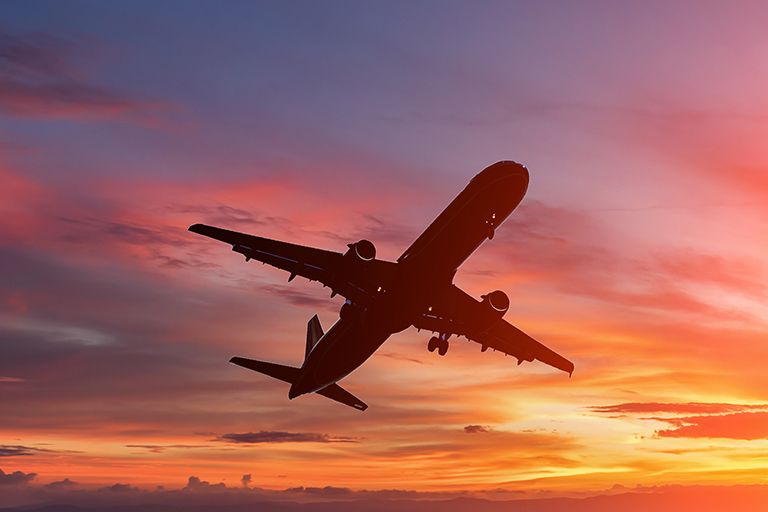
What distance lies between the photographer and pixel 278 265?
55.1 meters

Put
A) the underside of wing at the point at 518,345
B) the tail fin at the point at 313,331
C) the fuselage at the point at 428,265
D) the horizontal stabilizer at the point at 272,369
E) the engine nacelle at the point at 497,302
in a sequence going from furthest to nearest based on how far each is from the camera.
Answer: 1. the tail fin at the point at 313,331
2. the horizontal stabilizer at the point at 272,369
3. the underside of wing at the point at 518,345
4. the engine nacelle at the point at 497,302
5. the fuselage at the point at 428,265

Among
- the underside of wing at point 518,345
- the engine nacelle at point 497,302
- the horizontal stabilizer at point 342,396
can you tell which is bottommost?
the horizontal stabilizer at point 342,396

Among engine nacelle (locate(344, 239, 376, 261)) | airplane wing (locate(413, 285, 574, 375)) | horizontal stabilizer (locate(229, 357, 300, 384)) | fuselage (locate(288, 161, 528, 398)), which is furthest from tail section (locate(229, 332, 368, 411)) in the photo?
engine nacelle (locate(344, 239, 376, 261))

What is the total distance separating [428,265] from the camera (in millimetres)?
51688

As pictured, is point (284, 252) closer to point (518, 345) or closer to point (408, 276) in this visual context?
point (408, 276)

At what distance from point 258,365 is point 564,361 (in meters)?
33.0

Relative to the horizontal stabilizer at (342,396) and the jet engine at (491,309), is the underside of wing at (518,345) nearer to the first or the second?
the jet engine at (491,309)

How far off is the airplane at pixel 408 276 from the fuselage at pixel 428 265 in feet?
0.23

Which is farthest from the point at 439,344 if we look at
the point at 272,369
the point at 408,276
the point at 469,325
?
the point at 272,369

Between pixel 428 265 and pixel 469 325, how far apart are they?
11183 millimetres

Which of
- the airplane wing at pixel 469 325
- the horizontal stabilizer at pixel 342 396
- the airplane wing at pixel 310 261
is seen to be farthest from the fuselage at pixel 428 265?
the horizontal stabilizer at pixel 342 396

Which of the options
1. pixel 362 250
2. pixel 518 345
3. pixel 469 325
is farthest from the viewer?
pixel 518 345

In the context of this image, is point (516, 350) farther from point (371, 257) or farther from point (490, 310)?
point (371, 257)

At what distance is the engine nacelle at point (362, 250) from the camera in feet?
166
